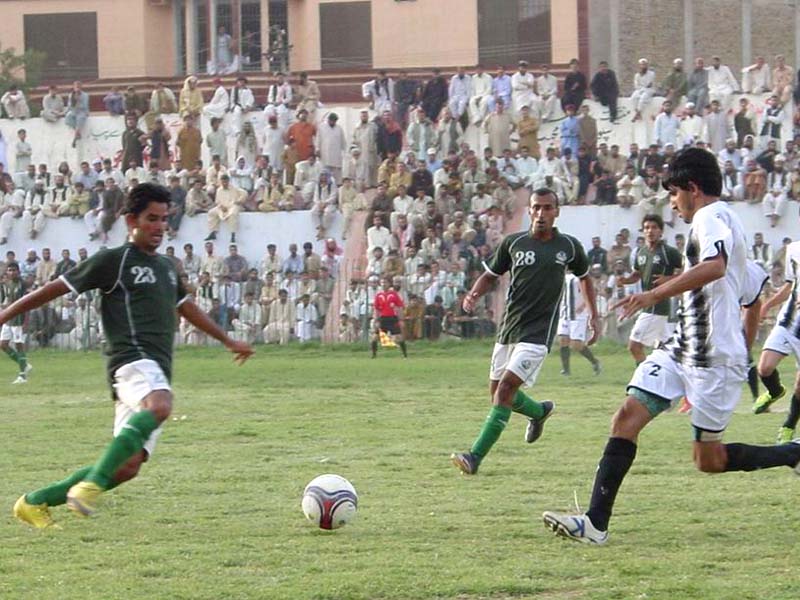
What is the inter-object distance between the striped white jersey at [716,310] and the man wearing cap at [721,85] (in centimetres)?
2260

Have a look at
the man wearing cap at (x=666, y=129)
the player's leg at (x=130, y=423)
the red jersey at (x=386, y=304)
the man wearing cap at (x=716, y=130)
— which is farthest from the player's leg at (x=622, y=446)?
the man wearing cap at (x=716, y=130)

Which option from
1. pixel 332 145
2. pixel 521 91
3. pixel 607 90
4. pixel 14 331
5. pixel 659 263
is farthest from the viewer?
pixel 521 91

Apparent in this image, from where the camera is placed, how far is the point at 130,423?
8.11m

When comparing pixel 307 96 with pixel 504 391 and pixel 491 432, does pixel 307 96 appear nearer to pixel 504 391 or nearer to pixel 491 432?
pixel 504 391

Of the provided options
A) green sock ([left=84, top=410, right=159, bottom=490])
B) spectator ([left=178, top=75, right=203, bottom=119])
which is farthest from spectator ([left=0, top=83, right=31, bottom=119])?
green sock ([left=84, top=410, right=159, bottom=490])

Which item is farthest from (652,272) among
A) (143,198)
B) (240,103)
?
(240,103)

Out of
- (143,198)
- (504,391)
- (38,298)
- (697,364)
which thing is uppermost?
(143,198)

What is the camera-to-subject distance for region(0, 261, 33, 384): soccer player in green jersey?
21625 mm

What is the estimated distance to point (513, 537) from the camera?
8.17 metres

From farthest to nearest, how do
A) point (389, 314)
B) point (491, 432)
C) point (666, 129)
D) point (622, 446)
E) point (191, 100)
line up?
point (191, 100) → point (666, 129) → point (389, 314) → point (491, 432) → point (622, 446)

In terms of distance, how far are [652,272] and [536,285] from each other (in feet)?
16.7

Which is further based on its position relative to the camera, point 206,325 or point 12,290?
point 12,290

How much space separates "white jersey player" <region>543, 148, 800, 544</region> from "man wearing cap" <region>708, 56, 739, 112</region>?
2248cm

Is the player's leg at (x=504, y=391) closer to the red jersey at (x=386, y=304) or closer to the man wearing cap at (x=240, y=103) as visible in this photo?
the red jersey at (x=386, y=304)
